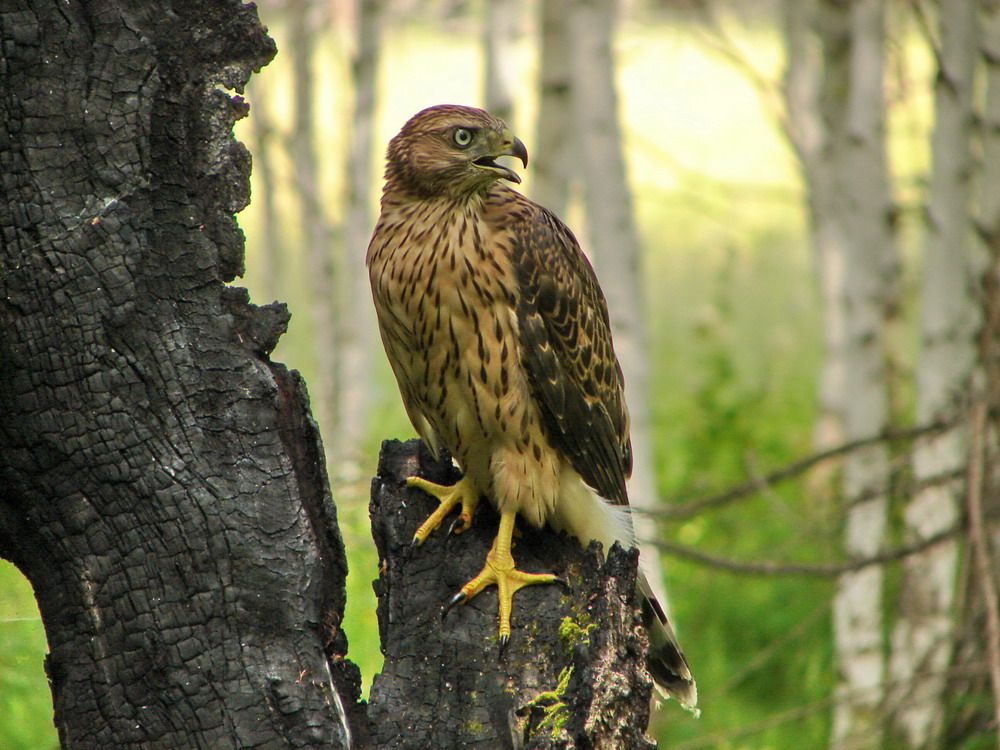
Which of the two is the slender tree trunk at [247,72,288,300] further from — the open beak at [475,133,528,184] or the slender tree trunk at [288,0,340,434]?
the open beak at [475,133,528,184]

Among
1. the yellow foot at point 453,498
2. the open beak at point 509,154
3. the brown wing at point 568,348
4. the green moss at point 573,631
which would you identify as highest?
the open beak at point 509,154

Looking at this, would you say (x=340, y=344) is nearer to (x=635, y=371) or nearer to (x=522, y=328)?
(x=635, y=371)

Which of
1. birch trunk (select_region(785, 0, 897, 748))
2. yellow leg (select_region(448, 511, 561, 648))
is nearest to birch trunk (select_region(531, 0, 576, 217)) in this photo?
birch trunk (select_region(785, 0, 897, 748))

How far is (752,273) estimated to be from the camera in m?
13.5

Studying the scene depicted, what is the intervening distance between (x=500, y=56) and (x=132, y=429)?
517 centimetres

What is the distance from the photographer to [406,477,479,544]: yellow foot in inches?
112

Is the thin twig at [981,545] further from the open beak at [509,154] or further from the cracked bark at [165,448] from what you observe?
the open beak at [509,154]

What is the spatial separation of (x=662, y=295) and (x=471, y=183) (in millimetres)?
11556

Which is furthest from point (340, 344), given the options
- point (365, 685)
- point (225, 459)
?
point (225, 459)

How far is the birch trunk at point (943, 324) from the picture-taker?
4664 mm

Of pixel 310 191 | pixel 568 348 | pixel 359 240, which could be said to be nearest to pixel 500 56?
pixel 359 240

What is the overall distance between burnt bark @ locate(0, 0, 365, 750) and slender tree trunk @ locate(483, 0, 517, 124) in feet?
15.2

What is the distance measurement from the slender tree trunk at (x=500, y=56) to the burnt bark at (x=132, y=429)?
464 centimetres

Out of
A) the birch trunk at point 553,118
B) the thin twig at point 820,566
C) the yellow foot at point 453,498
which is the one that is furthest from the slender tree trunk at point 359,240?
the yellow foot at point 453,498
